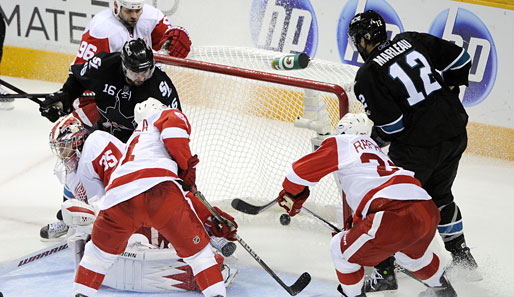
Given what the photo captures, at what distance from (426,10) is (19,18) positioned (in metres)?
3.20

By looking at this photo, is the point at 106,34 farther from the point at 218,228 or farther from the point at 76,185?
the point at 218,228

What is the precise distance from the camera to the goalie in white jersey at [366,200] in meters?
2.74

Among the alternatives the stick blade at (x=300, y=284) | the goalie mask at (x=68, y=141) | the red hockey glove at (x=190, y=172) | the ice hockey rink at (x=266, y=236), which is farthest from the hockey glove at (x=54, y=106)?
the stick blade at (x=300, y=284)

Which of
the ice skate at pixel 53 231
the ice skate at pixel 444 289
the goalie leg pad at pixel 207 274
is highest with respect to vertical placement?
the goalie leg pad at pixel 207 274

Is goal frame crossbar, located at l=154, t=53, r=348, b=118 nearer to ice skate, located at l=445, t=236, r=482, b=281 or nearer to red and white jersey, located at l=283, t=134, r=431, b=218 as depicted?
red and white jersey, located at l=283, t=134, r=431, b=218

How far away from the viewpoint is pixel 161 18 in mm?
3998

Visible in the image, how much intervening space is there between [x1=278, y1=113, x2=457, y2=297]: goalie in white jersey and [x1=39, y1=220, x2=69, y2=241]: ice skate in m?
1.39

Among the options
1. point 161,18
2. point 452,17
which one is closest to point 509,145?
point 452,17

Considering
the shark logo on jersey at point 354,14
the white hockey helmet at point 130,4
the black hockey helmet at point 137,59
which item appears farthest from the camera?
the shark logo on jersey at point 354,14

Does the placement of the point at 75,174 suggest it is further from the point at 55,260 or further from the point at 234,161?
the point at 234,161

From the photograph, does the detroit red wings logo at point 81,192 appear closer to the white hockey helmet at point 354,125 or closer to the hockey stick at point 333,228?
the hockey stick at point 333,228

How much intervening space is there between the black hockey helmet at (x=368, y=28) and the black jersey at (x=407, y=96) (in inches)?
1.7

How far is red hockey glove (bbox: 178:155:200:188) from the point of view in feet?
9.38

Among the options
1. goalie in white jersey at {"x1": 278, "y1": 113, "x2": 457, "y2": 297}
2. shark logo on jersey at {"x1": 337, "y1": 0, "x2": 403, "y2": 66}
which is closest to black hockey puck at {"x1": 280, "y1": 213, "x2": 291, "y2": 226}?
goalie in white jersey at {"x1": 278, "y1": 113, "x2": 457, "y2": 297}
